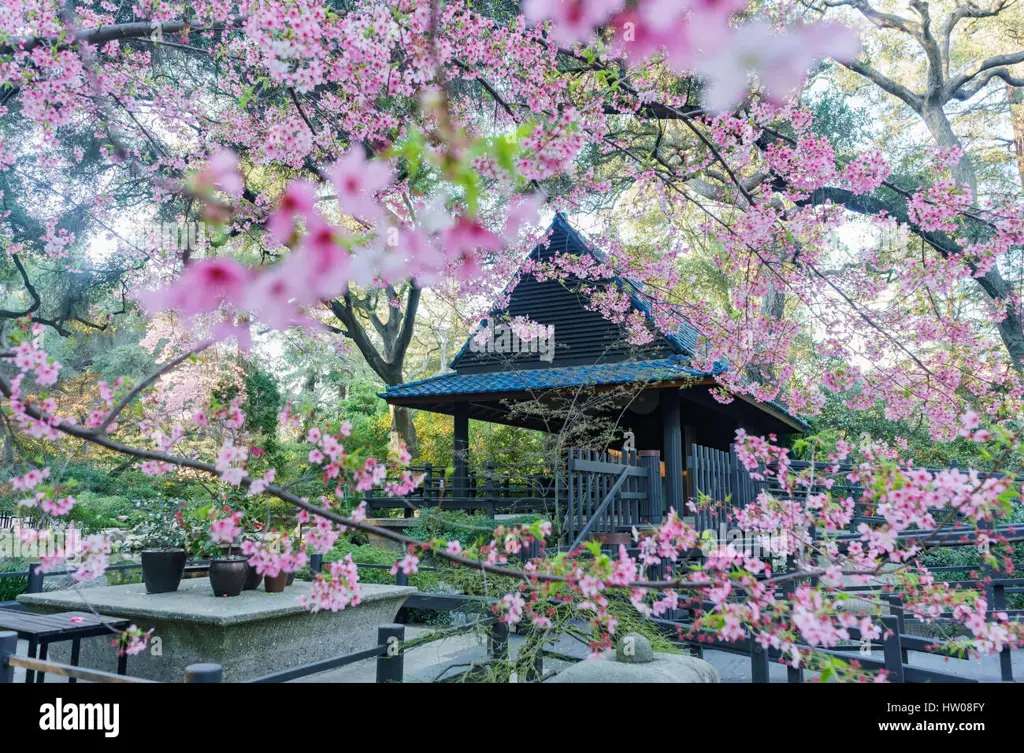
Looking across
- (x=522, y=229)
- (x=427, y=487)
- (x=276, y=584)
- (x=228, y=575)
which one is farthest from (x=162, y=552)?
(x=427, y=487)

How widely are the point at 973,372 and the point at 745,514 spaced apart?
4.43 m

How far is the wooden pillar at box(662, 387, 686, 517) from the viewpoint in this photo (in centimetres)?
1131

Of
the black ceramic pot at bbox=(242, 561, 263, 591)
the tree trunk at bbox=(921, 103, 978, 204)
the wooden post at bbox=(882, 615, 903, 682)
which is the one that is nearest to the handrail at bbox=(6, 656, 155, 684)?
the wooden post at bbox=(882, 615, 903, 682)

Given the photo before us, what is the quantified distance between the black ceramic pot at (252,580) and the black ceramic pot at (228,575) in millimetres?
255

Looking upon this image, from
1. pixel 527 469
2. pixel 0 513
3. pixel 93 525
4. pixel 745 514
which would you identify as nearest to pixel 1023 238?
pixel 745 514

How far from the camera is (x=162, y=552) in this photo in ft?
21.0

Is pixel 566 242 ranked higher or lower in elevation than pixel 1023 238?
higher

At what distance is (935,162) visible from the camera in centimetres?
589

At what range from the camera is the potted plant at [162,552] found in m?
6.43

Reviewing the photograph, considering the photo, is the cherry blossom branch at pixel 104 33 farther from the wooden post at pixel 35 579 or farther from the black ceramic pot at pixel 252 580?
the black ceramic pot at pixel 252 580

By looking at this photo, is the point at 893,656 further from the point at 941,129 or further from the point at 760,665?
the point at 941,129

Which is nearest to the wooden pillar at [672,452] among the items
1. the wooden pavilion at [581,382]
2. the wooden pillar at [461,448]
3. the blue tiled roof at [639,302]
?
the wooden pavilion at [581,382]
